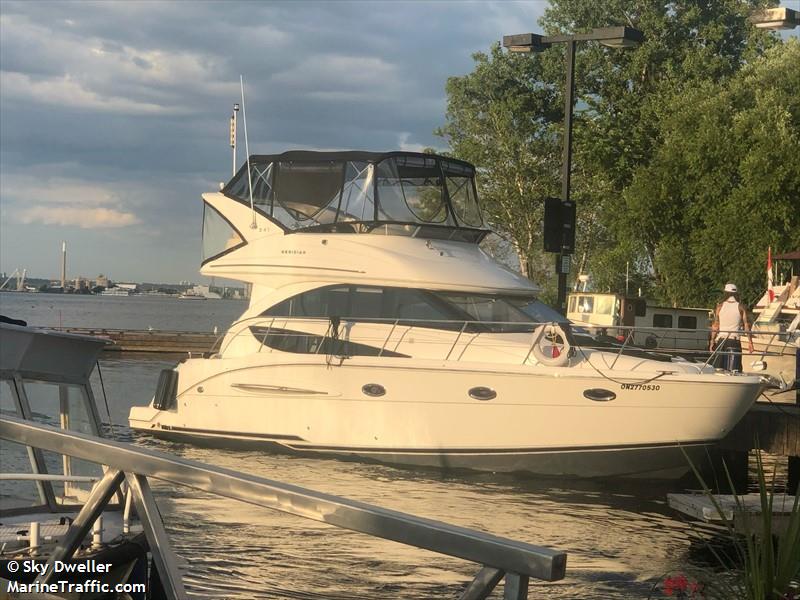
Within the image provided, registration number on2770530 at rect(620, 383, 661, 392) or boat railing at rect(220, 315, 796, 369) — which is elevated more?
boat railing at rect(220, 315, 796, 369)

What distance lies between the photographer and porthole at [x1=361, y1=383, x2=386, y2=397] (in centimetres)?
1509

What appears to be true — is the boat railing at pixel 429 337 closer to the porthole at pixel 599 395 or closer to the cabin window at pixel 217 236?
the porthole at pixel 599 395

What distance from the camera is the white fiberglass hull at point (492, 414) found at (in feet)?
46.1

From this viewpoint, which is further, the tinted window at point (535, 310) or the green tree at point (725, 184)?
the green tree at point (725, 184)

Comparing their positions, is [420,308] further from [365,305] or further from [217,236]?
[217,236]

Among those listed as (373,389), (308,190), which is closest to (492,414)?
(373,389)

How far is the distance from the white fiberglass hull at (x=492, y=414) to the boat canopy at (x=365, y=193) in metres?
2.77

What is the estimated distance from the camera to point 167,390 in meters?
17.7

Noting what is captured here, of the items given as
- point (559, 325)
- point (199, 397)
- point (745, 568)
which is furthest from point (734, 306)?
point (745, 568)

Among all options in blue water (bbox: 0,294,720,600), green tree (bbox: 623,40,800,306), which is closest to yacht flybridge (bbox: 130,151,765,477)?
blue water (bbox: 0,294,720,600)

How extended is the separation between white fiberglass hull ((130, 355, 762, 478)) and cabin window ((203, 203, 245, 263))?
2.77 meters

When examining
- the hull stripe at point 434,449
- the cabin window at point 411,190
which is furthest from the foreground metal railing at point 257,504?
the cabin window at point 411,190

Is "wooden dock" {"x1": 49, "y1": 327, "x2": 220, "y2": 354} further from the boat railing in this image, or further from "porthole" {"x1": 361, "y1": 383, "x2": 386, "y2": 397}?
"porthole" {"x1": 361, "y1": 383, "x2": 386, "y2": 397}

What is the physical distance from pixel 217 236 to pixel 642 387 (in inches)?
329
